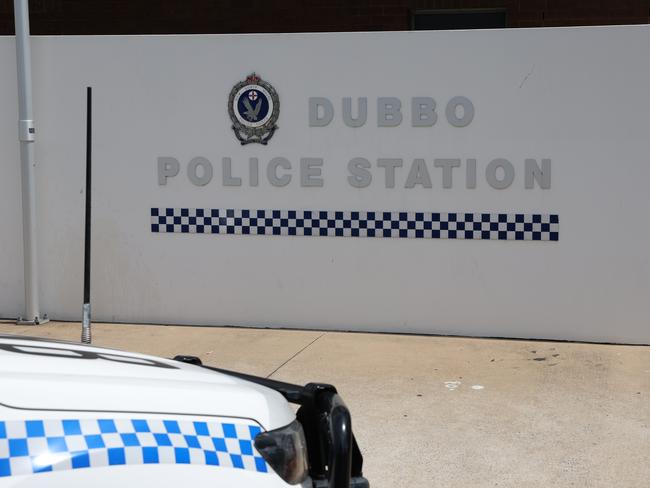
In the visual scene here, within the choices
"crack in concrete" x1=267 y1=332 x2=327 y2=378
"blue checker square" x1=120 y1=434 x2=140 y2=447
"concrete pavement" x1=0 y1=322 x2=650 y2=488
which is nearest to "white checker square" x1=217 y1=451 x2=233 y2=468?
"blue checker square" x1=120 y1=434 x2=140 y2=447

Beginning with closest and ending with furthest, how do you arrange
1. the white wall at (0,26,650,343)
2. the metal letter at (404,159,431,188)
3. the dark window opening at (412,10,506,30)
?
the white wall at (0,26,650,343), the metal letter at (404,159,431,188), the dark window opening at (412,10,506,30)

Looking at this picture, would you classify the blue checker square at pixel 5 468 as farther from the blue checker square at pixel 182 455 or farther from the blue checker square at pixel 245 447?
the blue checker square at pixel 245 447

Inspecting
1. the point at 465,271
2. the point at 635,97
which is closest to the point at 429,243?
the point at 465,271

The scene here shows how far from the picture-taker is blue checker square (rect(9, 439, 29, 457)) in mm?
2418

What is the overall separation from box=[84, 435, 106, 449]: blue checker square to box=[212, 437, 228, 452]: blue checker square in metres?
0.32

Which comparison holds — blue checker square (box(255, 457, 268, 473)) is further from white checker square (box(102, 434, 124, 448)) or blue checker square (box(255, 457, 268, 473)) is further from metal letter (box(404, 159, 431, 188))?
metal letter (box(404, 159, 431, 188))

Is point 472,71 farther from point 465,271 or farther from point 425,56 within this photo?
point 465,271

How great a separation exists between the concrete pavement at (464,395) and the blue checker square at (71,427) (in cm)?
273

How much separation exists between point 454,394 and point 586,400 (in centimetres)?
85

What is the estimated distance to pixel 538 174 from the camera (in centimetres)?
795

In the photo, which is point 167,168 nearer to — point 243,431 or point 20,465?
point 243,431

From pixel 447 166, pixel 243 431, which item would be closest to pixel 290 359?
pixel 447 166

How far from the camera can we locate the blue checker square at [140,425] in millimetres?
2611

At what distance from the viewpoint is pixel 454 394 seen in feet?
21.4
